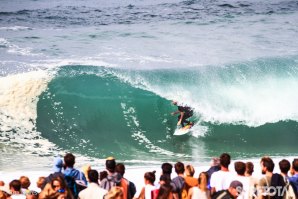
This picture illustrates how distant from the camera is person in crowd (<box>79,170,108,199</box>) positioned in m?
5.79

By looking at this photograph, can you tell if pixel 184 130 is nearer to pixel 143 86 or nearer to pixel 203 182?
pixel 143 86

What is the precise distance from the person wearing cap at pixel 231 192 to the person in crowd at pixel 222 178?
8.8 inches

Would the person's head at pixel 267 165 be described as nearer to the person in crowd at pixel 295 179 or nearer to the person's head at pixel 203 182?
the person in crowd at pixel 295 179

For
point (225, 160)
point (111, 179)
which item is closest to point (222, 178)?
point (225, 160)

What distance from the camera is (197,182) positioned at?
616cm

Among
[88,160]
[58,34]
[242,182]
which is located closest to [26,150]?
[88,160]

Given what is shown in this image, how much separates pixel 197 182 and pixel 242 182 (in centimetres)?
48

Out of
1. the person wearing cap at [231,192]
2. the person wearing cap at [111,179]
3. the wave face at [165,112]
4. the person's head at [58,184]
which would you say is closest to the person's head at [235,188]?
the person wearing cap at [231,192]

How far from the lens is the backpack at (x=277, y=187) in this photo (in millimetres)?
5976

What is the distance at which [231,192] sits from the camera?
19.2 ft

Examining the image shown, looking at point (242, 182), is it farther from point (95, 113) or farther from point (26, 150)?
point (95, 113)

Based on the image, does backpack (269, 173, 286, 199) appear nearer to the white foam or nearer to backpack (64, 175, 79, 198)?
backpack (64, 175, 79, 198)

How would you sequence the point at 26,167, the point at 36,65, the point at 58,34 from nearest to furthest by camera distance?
the point at 26,167 < the point at 36,65 < the point at 58,34

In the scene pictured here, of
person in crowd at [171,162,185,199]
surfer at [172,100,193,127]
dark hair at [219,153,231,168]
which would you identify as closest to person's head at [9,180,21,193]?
person in crowd at [171,162,185,199]
